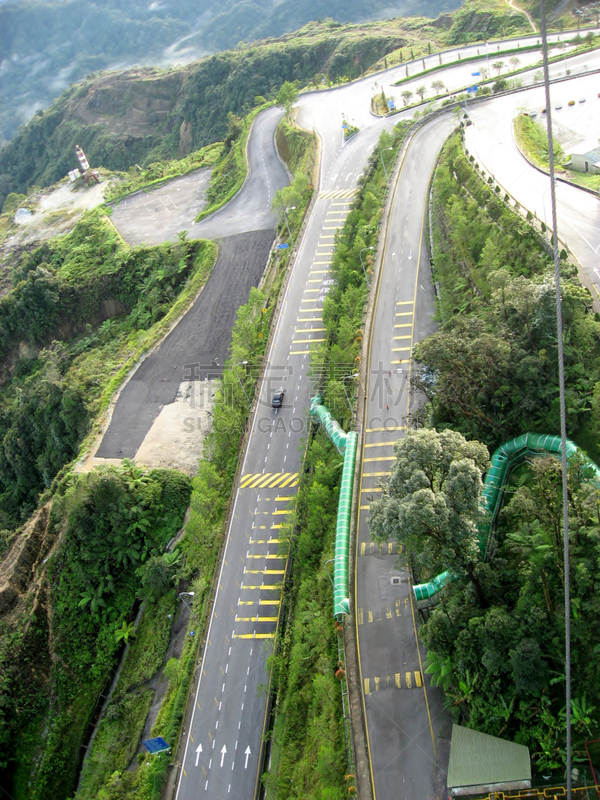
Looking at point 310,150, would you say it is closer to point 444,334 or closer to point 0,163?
point 444,334

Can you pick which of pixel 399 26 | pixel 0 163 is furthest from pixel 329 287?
pixel 0 163

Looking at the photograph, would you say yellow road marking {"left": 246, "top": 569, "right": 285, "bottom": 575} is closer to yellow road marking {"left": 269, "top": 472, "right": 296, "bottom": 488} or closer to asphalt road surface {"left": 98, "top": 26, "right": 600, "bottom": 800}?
asphalt road surface {"left": 98, "top": 26, "right": 600, "bottom": 800}

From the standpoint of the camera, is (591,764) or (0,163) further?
(0,163)

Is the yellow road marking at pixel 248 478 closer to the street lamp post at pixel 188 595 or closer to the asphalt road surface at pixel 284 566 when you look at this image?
the asphalt road surface at pixel 284 566

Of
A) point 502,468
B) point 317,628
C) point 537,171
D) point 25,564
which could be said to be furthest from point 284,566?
point 537,171

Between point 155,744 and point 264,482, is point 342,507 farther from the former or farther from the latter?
point 155,744

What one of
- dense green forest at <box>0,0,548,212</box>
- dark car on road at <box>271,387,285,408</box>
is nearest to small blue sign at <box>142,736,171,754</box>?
dark car on road at <box>271,387,285,408</box>
